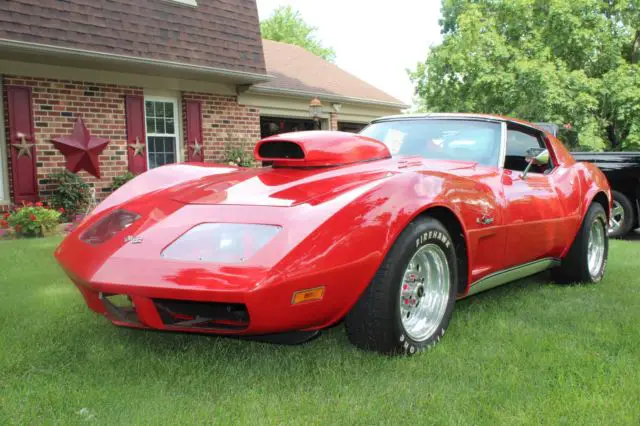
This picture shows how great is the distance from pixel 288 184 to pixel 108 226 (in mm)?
932

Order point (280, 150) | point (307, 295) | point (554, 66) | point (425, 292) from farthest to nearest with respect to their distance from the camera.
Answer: point (554, 66), point (280, 150), point (425, 292), point (307, 295)

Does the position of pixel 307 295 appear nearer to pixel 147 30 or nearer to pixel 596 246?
pixel 596 246

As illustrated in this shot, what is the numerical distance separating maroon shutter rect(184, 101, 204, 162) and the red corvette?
754 cm

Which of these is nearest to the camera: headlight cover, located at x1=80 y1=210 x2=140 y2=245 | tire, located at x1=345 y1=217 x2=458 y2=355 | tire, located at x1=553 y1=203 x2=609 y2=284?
tire, located at x1=345 y1=217 x2=458 y2=355

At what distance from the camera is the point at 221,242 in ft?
8.50

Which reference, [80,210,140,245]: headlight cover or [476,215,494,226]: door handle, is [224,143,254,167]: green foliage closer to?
[80,210,140,245]: headlight cover

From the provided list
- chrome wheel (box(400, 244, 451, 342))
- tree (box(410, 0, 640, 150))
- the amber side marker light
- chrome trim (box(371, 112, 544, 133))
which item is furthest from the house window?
tree (box(410, 0, 640, 150))

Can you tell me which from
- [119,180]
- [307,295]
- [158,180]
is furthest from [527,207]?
[119,180]

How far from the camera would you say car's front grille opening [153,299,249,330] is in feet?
8.39

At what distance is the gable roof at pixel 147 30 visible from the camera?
8922 mm

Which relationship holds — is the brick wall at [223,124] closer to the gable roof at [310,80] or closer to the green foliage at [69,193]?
the gable roof at [310,80]

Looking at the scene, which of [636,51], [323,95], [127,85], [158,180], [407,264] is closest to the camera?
[407,264]

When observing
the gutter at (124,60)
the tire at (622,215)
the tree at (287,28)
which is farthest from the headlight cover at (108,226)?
the tree at (287,28)

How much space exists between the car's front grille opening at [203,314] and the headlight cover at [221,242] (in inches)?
7.7
